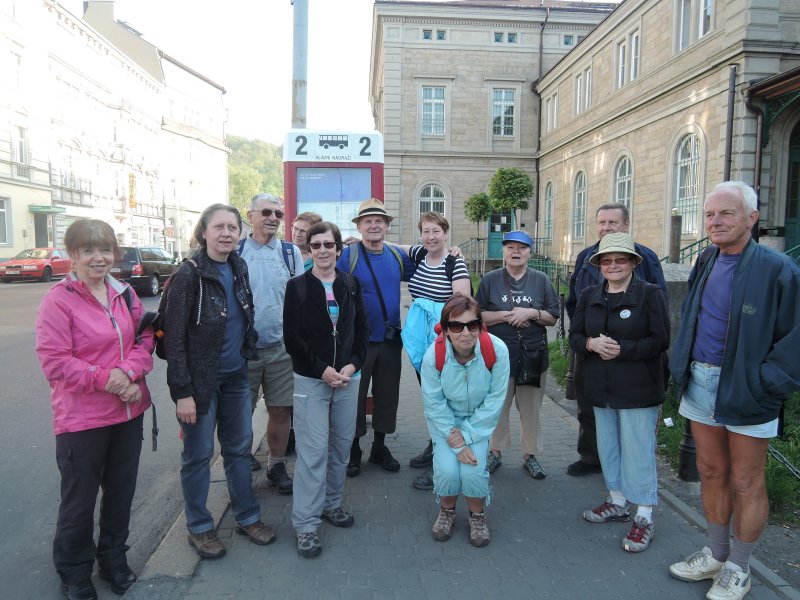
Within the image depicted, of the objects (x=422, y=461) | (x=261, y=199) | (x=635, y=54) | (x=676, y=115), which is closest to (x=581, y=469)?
(x=422, y=461)

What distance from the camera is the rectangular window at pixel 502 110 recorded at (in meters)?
31.2

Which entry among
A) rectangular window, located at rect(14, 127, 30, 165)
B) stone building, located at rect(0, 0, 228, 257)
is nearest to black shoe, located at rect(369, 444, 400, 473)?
stone building, located at rect(0, 0, 228, 257)

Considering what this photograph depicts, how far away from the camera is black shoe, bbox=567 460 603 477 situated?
4754mm

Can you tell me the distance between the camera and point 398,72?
2989 centimetres

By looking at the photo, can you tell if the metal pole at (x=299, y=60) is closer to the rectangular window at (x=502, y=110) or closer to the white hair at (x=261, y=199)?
the white hair at (x=261, y=199)

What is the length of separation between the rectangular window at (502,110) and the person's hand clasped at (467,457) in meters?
29.6

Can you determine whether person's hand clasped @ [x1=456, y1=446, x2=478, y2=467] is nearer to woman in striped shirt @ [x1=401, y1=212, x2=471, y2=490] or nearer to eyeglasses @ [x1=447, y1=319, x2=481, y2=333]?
eyeglasses @ [x1=447, y1=319, x2=481, y2=333]

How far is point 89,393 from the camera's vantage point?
117 inches

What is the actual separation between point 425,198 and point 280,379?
27.4 m

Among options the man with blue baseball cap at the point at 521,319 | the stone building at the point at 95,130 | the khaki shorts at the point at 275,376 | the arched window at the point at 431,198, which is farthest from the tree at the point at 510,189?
the stone building at the point at 95,130

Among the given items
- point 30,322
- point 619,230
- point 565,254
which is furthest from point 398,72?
point 619,230

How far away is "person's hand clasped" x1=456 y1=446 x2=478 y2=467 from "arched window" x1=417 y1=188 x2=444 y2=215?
27.9 meters

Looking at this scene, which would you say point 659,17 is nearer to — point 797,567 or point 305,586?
point 797,567

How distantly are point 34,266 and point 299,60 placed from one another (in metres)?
24.5
